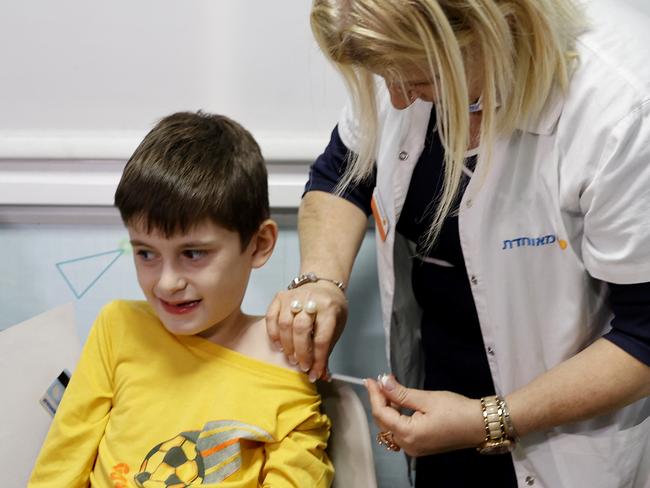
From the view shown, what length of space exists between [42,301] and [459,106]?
1070 mm

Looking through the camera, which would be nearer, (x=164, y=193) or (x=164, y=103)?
(x=164, y=193)

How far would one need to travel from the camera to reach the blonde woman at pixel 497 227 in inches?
33.6

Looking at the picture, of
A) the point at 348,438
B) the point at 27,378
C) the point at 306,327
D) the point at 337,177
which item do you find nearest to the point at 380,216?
the point at 337,177

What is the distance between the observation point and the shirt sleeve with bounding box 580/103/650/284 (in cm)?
85

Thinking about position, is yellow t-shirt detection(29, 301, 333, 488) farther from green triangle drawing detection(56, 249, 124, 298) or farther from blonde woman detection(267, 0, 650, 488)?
green triangle drawing detection(56, 249, 124, 298)

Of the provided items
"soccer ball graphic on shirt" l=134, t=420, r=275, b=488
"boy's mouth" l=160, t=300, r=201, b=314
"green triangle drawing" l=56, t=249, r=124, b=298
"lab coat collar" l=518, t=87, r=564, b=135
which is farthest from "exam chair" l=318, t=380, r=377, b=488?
"green triangle drawing" l=56, t=249, r=124, b=298

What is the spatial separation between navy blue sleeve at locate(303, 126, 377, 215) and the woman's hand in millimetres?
244

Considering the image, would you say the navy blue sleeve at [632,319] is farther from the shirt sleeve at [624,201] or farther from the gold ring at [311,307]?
the gold ring at [311,307]

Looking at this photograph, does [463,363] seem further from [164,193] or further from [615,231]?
[164,193]

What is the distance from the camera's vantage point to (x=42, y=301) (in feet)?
5.10

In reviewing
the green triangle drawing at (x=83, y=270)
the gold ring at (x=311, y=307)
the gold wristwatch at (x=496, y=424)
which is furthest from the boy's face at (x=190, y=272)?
the green triangle drawing at (x=83, y=270)

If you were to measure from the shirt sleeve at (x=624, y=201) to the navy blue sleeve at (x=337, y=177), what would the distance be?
46 centimetres

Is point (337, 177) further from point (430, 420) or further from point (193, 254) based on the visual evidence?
point (430, 420)

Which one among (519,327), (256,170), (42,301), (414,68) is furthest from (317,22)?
(42,301)
